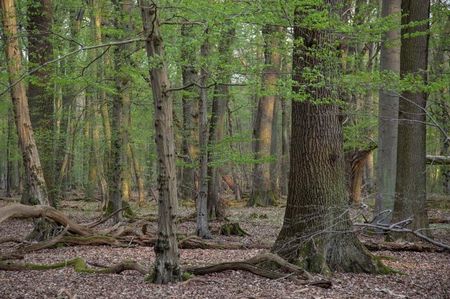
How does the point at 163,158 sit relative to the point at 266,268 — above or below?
above

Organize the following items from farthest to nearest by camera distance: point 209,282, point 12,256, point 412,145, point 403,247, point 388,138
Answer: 1. point 388,138
2. point 412,145
3. point 403,247
4. point 12,256
5. point 209,282

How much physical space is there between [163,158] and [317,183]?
2.48m

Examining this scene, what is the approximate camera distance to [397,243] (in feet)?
33.3

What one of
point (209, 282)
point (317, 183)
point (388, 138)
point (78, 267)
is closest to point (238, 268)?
point (209, 282)

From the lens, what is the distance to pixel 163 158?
6578 mm

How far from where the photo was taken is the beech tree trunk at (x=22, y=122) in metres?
10.6

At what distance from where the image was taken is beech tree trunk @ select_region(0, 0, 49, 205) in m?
10.6

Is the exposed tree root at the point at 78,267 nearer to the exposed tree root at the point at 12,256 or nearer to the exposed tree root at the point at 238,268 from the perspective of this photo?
the exposed tree root at the point at 238,268

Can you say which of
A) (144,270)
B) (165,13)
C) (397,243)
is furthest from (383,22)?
(144,270)

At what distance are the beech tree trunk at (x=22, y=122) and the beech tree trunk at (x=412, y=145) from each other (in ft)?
23.8

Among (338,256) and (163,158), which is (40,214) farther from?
(338,256)

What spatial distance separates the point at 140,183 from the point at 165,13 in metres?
14.9

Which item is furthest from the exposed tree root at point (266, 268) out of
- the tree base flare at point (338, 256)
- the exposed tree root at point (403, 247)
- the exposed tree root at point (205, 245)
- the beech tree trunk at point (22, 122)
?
the beech tree trunk at point (22, 122)

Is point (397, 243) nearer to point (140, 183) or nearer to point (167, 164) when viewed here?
point (167, 164)
